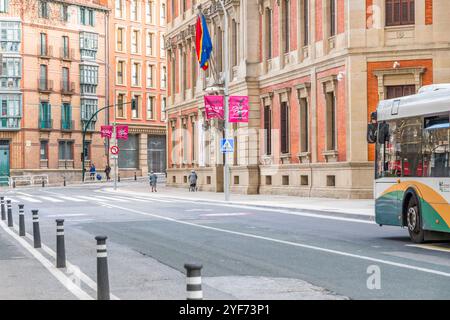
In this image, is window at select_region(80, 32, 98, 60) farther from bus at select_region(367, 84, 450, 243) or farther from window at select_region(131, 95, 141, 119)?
bus at select_region(367, 84, 450, 243)

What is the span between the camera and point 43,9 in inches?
3312

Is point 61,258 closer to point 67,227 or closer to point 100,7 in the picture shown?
point 67,227

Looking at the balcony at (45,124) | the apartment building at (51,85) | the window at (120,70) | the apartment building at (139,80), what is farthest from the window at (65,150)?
the window at (120,70)

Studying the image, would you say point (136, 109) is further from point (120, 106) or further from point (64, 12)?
point (64, 12)

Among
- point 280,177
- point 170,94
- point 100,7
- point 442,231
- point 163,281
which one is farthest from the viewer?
point 100,7

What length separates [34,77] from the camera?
8356cm

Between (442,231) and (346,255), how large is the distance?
2749mm

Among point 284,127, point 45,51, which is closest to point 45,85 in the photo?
point 45,51

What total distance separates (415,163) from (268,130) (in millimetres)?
30680

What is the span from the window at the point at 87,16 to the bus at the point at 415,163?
235 feet

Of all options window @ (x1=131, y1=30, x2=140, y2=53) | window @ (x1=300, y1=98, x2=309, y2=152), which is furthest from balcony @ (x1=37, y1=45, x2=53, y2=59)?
window @ (x1=300, y1=98, x2=309, y2=152)

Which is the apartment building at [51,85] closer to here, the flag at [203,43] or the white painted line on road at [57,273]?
the flag at [203,43]

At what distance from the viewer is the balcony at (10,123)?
8046 centimetres
